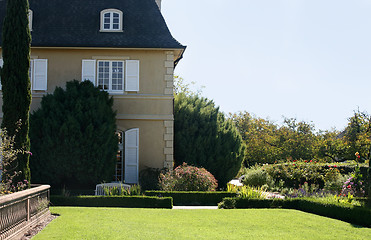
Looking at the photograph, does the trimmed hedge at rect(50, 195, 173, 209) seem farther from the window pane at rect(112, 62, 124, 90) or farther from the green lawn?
the window pane at rect(112, 62, 124, 90)

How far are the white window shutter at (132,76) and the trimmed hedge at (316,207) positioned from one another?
6878 millimetres

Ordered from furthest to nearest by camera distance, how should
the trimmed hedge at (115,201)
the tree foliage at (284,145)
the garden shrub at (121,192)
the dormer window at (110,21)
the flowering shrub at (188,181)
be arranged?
1. the tree foliage at (284,145)
2. the dormer window at (110,21)
3. the flowering shrub at (188,181)
4. the garden shrub at (121,192)
5. the trimmed hedge at (115,201)

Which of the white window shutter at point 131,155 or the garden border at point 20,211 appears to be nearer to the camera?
the garden border at point 20,211

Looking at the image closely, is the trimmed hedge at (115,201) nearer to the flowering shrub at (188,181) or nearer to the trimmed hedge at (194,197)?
the trimmed hedge at (194,197)

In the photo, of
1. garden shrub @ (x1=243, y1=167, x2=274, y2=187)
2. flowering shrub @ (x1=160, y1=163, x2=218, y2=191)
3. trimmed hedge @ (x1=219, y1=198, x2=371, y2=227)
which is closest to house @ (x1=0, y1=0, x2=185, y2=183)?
flowering shrub @ (x1=160, y1=163, x2=218, y2=191)

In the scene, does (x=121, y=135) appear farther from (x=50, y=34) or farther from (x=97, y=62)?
(x=50, y=34)

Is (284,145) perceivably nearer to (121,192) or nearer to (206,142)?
(206,142)

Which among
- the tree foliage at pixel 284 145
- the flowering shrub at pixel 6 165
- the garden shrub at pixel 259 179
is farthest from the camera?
the tree foliage at pixel 284 145

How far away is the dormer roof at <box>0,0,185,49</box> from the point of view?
59.2ft

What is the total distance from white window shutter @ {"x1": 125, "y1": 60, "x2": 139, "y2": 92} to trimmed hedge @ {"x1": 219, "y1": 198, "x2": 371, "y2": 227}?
6878 mm

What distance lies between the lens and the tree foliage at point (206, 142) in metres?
18.8

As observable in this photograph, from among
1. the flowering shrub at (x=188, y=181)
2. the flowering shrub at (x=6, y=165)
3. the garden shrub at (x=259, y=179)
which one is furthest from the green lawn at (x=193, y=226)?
the garden shrub at (x=259, y=179)

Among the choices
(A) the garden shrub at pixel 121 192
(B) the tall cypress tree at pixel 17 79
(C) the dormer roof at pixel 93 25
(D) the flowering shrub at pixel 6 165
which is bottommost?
(A) the garden shrub at pixel 121 192

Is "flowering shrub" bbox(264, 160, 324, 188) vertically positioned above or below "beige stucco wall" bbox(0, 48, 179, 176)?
below
